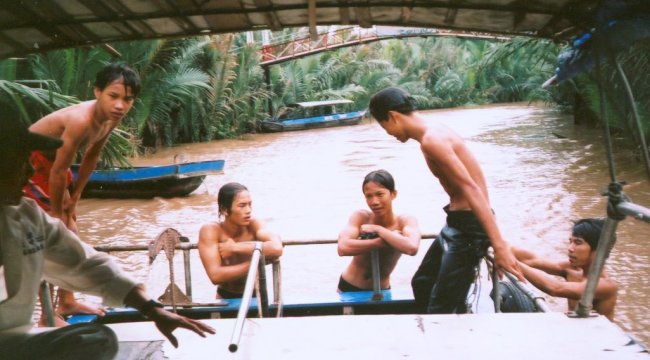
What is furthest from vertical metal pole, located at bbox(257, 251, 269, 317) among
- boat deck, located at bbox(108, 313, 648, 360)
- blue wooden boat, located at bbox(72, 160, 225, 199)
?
blue wooden boat, located at bbox(72, 160, 225, 199)

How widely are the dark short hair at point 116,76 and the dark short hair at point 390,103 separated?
1.48 meters

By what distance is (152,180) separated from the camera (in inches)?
413

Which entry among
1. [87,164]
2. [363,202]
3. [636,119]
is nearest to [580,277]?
[636,119]

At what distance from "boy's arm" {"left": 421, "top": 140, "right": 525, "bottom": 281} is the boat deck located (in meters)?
0.32

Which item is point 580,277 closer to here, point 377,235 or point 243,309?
point 377,235

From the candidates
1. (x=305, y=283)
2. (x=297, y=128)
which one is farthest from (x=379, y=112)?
(x=297, y=128)

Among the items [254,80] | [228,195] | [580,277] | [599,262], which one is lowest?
[580,277]

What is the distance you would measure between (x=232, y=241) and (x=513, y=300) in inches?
68.7

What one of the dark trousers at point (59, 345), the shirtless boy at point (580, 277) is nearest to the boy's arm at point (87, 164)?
the dark trousers at point (59, 345)

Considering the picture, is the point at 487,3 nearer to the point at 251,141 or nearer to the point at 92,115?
the point at 92,115

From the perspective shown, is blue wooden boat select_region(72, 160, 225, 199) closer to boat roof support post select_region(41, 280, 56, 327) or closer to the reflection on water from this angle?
A: the reflection on water

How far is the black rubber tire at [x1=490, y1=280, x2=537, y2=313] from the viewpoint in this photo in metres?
3.42

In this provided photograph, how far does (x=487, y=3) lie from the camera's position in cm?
288

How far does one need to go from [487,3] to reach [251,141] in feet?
55.9
